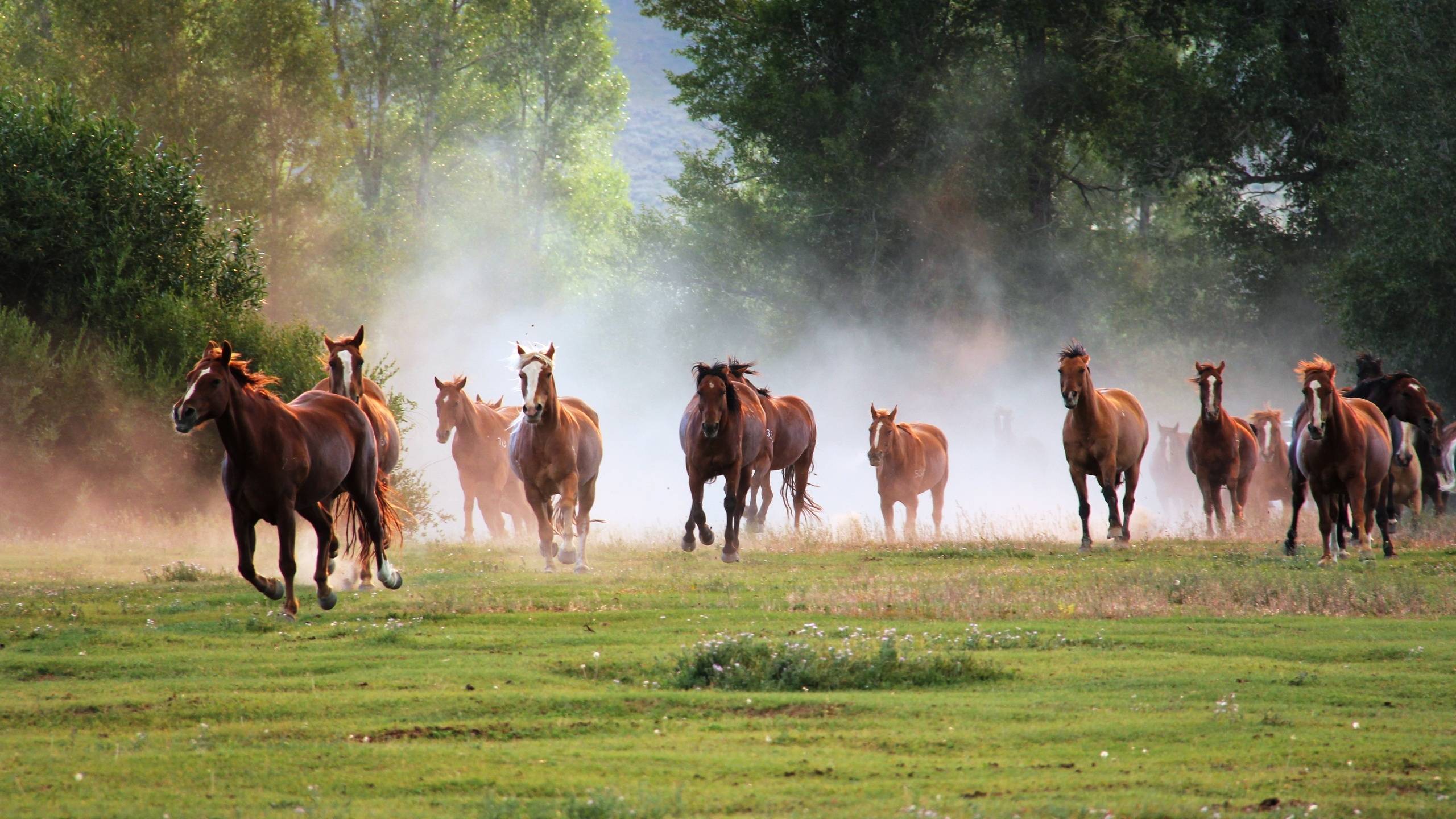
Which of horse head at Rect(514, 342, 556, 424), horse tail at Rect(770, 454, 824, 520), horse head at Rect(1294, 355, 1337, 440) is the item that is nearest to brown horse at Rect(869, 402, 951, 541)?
horse tail at Rect(770, 454, 824, 520)

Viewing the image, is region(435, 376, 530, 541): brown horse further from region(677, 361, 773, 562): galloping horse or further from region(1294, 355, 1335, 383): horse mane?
region(1294, 355, 1335, 383): horse mane

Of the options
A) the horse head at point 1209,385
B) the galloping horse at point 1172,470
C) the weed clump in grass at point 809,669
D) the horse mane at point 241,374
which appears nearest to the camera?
the weed clump in grass at point 809,669

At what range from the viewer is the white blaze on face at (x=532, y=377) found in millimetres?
15914

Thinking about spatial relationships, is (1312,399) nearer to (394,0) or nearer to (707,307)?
(707,307)

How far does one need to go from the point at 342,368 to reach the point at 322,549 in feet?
10.9


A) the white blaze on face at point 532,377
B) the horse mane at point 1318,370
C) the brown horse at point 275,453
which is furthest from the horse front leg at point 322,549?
the horse mane at point 1318,370

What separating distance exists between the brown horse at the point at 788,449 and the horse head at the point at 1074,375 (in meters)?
4.62

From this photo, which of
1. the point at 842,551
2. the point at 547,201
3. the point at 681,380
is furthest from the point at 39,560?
the point at 547,201

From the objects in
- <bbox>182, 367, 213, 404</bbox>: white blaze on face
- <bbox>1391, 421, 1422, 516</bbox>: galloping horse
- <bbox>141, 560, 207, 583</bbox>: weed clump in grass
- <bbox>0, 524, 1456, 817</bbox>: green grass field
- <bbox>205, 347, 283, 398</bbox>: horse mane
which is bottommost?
<bbox>0, 524, 1456, 817</bbox>: green grass field

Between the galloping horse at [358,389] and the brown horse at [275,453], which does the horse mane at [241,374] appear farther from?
the galloping horse at [358,389]

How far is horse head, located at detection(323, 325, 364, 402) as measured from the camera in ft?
49.8

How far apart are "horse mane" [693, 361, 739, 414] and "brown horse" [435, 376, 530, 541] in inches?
228

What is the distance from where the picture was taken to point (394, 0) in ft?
167

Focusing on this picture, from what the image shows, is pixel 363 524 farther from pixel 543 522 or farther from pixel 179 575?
pixel 179 575
